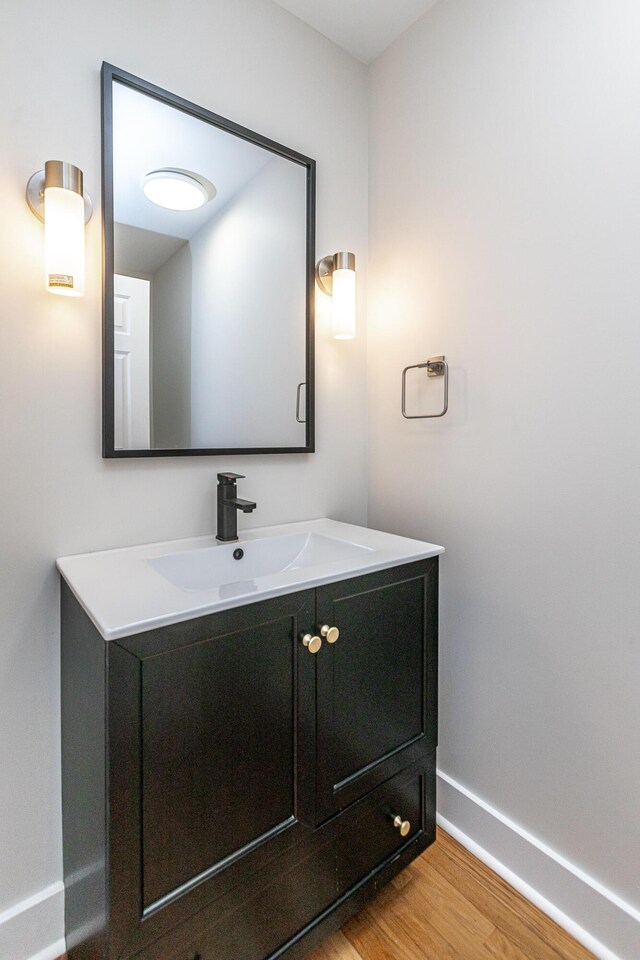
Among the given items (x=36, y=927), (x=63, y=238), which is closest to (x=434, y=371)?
(x=63, y=238)

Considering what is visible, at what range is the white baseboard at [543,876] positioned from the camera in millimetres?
1084

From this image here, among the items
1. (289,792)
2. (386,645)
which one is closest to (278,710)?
(289,792)

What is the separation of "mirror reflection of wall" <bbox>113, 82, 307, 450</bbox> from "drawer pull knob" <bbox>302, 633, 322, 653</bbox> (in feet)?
2.06

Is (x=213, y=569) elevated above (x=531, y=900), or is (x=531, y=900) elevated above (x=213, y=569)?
(x=213, y=569)

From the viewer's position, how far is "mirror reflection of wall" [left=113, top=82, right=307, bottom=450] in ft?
3.94

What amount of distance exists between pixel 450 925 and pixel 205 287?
177 centimetres

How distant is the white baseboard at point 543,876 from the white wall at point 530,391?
1cm

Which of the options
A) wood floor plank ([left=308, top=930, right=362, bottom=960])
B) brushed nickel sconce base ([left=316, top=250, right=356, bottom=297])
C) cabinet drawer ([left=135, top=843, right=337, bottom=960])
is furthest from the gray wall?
wood floor plank ([left=308, top=930, right=362, bottom=960])

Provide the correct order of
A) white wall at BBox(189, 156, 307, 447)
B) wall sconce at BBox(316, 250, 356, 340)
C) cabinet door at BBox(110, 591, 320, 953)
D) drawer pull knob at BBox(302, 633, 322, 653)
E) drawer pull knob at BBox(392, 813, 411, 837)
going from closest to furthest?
cabinet door at BBox(110, 591, 320, 953)
drawer pull knob at BBox(302, 633, 322, 653)
drawer pull knob at BBox(392, 813, 411, 837)
white wall at BBox(189, 156, 307, 447)
wall sconce at BBox(316, 250, 356, 340)

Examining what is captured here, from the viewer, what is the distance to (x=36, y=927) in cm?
111

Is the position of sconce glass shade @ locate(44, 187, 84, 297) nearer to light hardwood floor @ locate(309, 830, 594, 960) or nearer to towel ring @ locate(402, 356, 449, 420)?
towel ring @ locate(402, 356, 449, 420)

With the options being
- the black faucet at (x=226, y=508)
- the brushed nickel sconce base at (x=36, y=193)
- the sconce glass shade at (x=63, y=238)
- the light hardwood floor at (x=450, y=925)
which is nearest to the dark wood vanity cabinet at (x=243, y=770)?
the light hardwood floor at (x=450, y=925)

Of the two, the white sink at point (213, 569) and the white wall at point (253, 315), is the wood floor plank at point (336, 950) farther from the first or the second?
the white wall at point (253, 315)

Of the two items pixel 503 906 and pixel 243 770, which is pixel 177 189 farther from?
pixel 503 906
